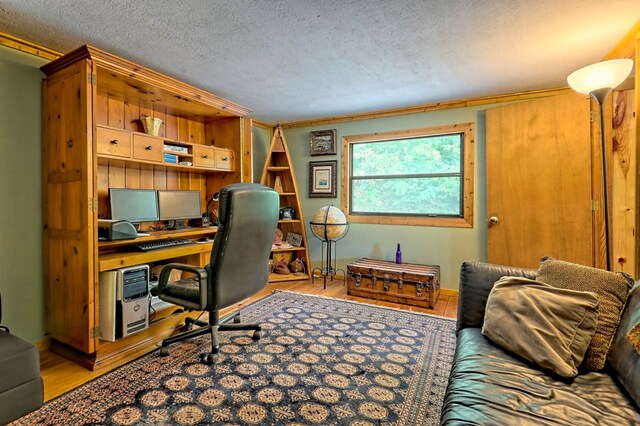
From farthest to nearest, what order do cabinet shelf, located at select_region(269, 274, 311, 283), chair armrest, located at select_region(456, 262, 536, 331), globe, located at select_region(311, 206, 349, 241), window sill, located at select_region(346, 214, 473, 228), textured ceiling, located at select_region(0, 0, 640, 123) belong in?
cabinet shelf, located at select_region(269, 274, 311, 283) → globe, located at select_region(311, 206, 349, 241) → window sill, located at select_region(346, 214, 473, 228) → textured ceiling, located at select_region(0, 0, 640, 123) → chair armrest, located at select_region(456, 262, 536, 331)

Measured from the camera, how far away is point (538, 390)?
1128 millimetres

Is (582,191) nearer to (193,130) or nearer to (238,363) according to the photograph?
(238,363)

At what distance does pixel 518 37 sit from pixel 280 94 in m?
2.10

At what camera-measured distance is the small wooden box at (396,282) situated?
3.22 m

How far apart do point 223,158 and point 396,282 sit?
2.27 meters

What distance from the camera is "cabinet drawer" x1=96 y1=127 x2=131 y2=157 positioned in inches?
89.7

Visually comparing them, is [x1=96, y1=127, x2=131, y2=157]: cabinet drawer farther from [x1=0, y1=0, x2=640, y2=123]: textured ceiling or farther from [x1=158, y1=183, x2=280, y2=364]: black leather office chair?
[x1=158, y1=183, x2=280, y2=364]: black leather office chair

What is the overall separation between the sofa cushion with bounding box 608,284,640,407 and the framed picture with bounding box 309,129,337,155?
342cm

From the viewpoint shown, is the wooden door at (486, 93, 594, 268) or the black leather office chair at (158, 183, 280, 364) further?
the wooden door at (486, 93, 594, 268)

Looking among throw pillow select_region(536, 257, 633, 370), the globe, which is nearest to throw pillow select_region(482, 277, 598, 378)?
throw pillow select_region(536, 257, 633, 370)

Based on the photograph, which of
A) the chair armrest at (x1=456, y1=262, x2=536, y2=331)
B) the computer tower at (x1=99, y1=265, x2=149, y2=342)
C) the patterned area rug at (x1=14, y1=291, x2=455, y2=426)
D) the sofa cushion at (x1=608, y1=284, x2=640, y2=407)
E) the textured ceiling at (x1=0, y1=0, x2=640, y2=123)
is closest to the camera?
the sofa cushion at (x1=608, y1=284, x2=640, y2=407)

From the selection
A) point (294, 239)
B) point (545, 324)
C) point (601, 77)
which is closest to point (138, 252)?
point (294, 239)

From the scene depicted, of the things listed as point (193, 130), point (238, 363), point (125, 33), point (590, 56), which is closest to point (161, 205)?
point (193, 130)

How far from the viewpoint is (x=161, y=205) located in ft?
9.80
